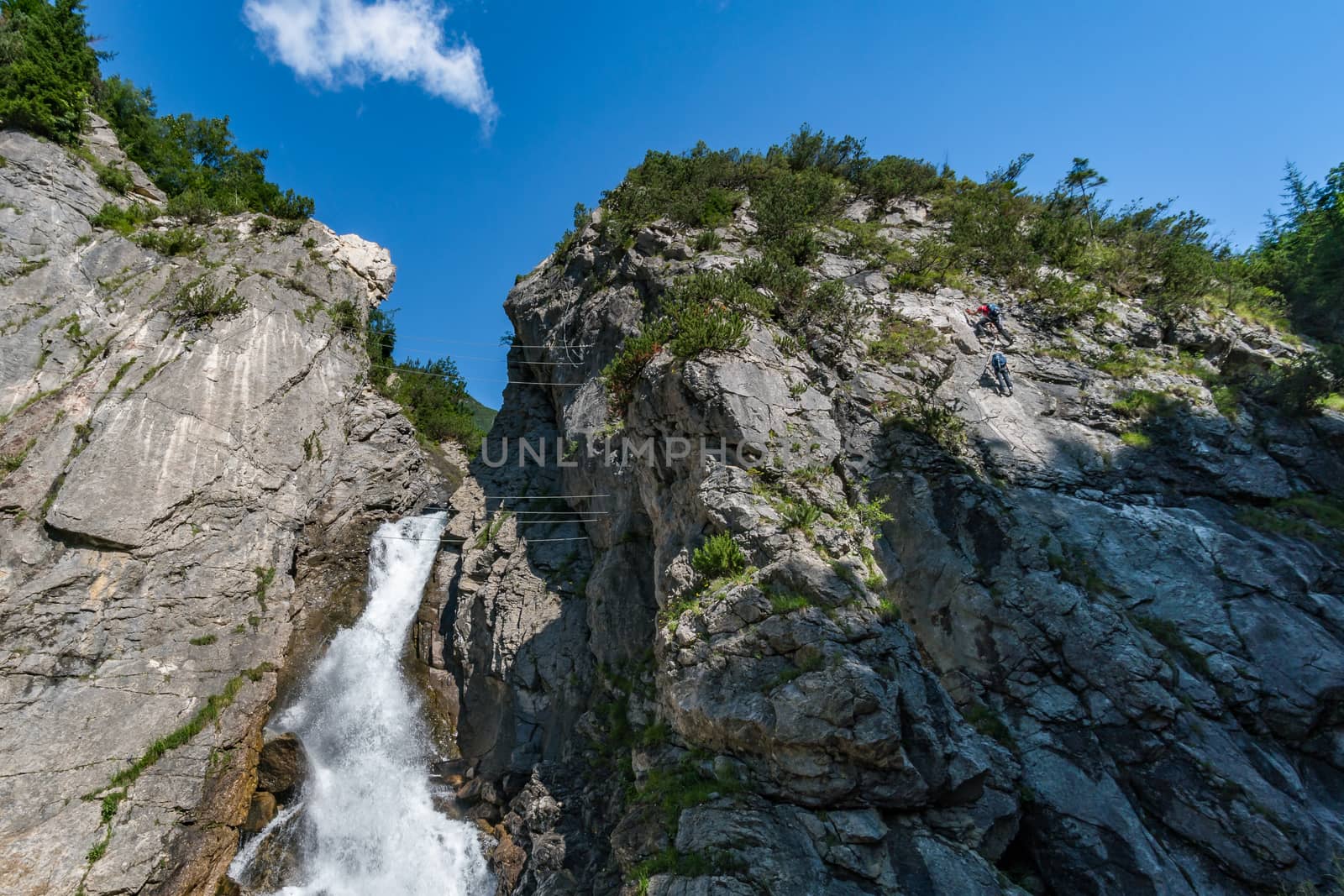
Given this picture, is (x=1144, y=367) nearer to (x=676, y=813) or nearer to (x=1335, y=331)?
(x=1335, y=331)

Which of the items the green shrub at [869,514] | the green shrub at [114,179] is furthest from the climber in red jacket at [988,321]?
the green shrub at [114,179]

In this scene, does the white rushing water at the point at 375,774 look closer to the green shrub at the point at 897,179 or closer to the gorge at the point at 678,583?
the gorge at the point at 678,583

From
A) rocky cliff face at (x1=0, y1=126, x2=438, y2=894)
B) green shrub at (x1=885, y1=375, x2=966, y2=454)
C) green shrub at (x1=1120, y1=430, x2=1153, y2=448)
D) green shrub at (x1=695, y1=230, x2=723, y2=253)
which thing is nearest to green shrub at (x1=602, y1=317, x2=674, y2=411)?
green shrub at (x1=885, y1=375, x2=966, y2=454)

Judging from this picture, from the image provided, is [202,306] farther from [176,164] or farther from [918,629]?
[918,629]

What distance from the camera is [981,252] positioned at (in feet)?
61.4

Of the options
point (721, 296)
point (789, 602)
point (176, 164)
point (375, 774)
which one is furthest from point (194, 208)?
point (789, 602)

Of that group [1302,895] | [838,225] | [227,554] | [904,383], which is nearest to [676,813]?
[1302,895]

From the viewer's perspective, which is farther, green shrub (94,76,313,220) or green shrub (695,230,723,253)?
green shrub (94,76,313,220)

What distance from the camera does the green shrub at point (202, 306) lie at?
1850cm

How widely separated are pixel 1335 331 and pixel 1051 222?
8.34 metres

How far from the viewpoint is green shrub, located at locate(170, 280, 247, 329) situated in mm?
18500

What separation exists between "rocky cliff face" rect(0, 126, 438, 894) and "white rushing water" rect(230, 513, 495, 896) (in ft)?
3.53

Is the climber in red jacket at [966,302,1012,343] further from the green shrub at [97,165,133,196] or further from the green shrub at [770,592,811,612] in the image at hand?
the green shrub at [97,165,133,196]

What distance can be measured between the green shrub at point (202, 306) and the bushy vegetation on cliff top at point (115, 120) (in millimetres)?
5177
